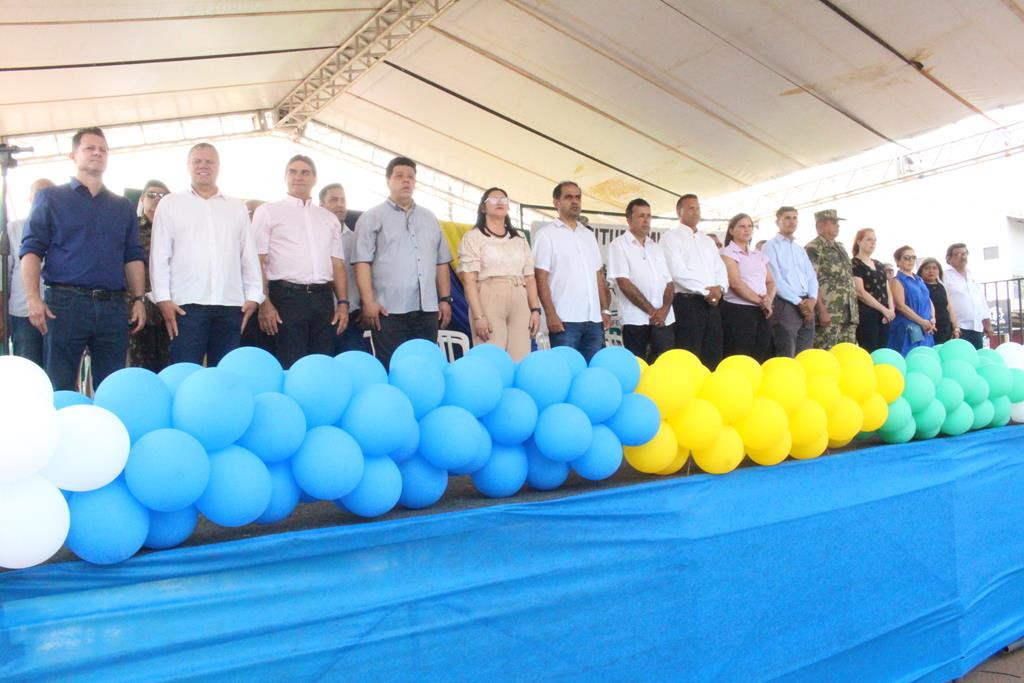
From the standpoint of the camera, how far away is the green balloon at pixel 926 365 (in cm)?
221

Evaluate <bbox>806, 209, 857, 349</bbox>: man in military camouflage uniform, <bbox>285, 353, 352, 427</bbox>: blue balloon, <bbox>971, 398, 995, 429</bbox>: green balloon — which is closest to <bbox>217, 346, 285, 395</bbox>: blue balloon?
<bbox>285, 353, 352, 427</bbox>: blue balloon

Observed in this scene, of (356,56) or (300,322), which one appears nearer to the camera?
(300,322)

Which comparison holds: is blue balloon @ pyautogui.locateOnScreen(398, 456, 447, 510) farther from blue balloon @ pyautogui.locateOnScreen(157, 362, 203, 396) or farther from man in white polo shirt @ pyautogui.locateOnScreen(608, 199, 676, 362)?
man in white polo shirt @ pyautogui.locateOnScreen(608, 199, 676, 362)

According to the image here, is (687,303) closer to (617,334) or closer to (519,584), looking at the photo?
(617,334)

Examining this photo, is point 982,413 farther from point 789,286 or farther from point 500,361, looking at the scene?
point 789,286

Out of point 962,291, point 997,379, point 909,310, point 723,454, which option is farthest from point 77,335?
point 962,291

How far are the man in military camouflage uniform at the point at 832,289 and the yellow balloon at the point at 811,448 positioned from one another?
275 cm

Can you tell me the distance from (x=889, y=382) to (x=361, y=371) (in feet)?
4.55

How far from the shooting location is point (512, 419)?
4.78 ft

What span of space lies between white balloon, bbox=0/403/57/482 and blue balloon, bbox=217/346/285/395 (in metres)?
0.34

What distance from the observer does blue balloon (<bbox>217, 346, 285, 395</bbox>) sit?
4.20ft

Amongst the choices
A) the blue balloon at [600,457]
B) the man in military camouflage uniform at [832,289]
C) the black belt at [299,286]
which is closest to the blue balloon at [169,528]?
the blue balloon at [600,457]

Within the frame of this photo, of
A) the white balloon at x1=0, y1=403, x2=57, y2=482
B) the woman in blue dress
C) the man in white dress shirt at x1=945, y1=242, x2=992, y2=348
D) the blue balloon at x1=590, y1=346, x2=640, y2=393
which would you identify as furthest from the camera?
the man in white dress shirt at x1=945, y1=242, x2=992, y2=348

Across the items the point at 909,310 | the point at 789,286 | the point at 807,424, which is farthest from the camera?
the point at 909,310
